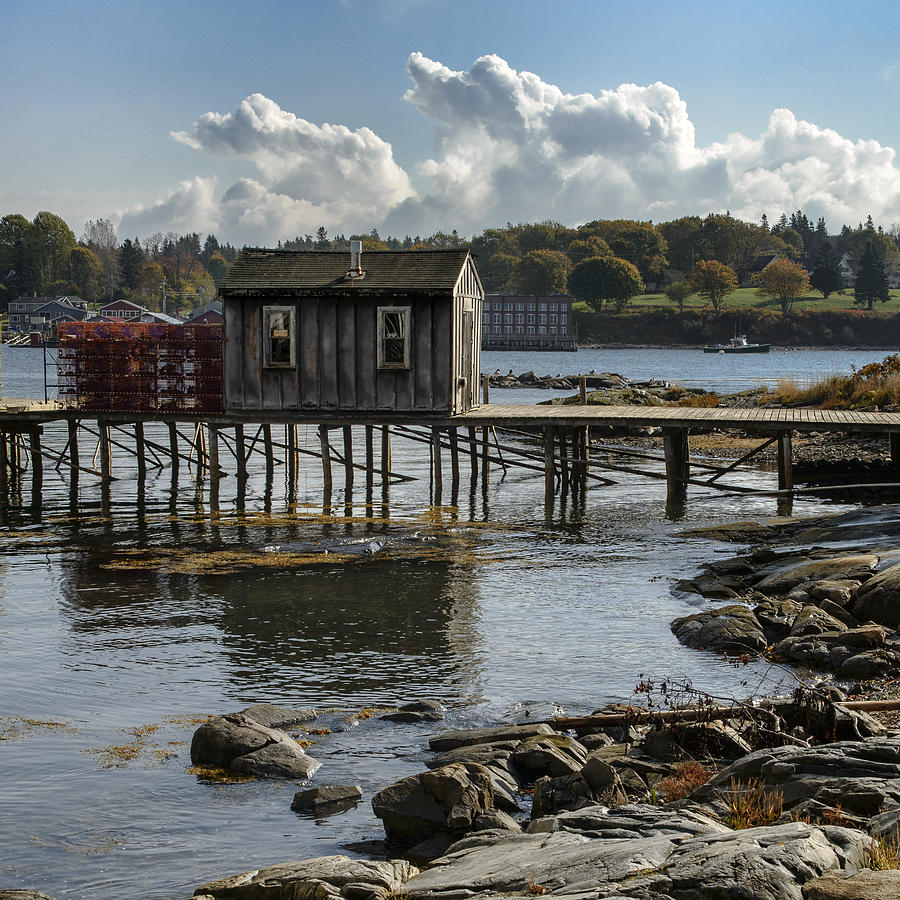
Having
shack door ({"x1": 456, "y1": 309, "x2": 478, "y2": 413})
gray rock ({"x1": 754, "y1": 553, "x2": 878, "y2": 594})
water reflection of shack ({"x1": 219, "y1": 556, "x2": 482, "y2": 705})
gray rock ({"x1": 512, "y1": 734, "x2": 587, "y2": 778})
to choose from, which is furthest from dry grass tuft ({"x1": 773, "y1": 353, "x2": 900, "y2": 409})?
gray rock ({"x1": 512, "y1": 734, "x2": 587, "y2": 778})

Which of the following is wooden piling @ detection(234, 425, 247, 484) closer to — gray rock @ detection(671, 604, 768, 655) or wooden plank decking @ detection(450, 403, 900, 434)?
wooden plank decking @ detection(450, 403, 900, 434)

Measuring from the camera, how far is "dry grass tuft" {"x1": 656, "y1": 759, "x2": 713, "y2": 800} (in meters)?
11.1

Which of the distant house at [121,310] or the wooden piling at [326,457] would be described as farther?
the distant house at [121,310]

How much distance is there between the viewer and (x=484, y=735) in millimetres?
13203

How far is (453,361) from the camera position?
101 feet

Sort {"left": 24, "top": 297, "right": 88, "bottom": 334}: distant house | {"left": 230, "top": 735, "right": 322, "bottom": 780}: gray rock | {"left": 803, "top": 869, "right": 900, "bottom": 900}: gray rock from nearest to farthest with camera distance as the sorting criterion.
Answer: {"left": 803, "top": 869, "right": 900, "bottom": 900}: gray rock → {"left": 230, "top": 735, "right": 322, "bottom": 780}: gray rock → {"left": 24, "top": 297, "right": 88, "bottom": 334}: distant house

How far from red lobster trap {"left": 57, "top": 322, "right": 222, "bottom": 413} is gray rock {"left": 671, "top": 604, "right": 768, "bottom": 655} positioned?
60.6 ft

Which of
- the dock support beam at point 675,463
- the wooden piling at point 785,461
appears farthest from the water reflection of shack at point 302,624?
the wooden piling at point 785,461

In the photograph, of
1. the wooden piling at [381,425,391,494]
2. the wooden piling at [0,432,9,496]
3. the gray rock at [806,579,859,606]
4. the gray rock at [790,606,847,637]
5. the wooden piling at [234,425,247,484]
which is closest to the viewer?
the gray rock at [790,606,847,637]

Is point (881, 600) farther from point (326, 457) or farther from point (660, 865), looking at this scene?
point (326, 457)

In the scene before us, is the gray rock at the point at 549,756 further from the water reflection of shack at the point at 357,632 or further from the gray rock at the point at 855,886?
the gray rock at the point at 855,886

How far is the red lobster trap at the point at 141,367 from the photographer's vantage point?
3372cm

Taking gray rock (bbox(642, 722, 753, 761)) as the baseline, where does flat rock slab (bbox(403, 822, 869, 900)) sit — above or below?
above

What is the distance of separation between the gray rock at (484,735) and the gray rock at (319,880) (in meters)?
3.24
